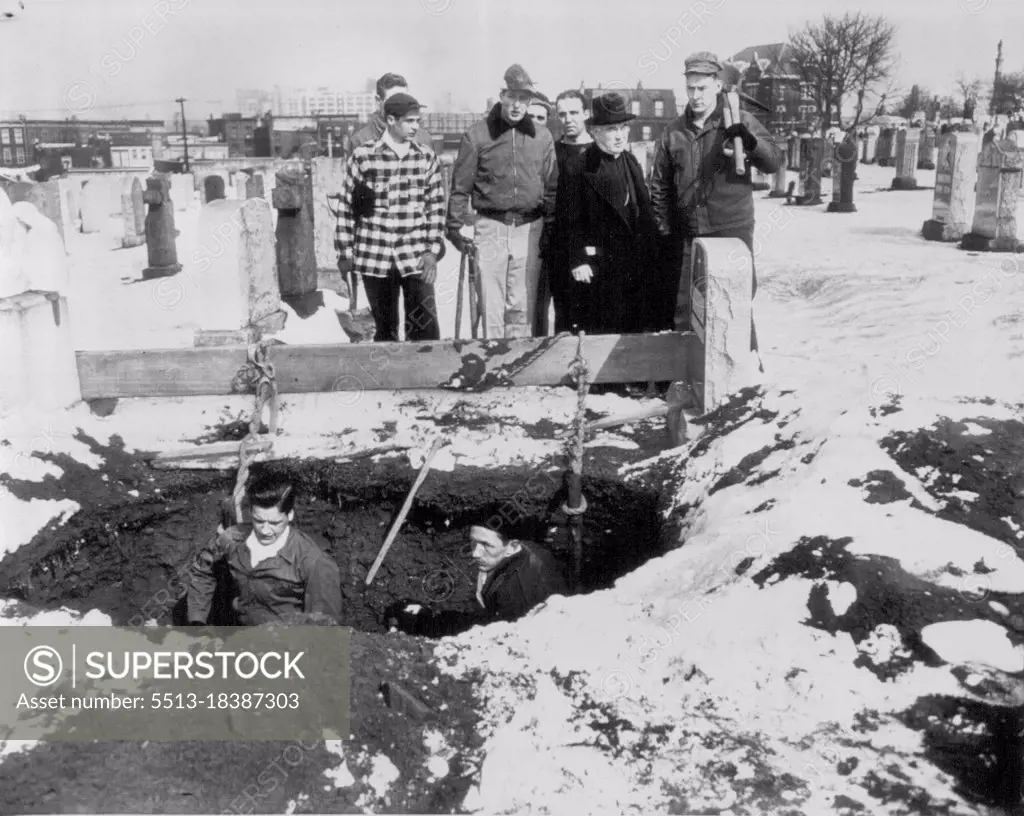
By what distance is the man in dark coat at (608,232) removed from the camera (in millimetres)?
6090

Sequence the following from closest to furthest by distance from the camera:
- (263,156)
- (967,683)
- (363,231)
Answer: (967,683)
(363,231)
(263,156)

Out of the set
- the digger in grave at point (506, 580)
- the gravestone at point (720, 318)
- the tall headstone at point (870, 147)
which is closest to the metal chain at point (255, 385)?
the digger in grave at point (506, 580)

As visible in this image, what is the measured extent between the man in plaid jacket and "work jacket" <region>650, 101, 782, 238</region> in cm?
143

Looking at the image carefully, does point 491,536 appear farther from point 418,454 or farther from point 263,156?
point 263,156

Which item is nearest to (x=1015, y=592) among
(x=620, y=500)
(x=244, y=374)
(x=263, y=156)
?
(x=620, y=500)

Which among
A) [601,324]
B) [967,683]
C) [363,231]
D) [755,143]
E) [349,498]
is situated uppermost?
[755,143]

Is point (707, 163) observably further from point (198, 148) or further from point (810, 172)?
point (198, 148)

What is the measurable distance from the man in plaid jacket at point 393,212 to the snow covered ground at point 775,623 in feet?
3.27

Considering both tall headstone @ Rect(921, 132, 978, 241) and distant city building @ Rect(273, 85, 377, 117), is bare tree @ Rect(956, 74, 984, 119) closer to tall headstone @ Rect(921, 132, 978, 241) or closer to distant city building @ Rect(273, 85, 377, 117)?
tall headstone @ Rect(921, 132, 978, 241)

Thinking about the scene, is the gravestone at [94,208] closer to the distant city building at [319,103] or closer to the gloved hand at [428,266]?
the gloved hand at [428,266]

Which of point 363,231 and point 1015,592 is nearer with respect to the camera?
point 1015,592

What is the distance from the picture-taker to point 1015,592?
3393 millimetres

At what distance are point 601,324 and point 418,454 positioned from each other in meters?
1.49

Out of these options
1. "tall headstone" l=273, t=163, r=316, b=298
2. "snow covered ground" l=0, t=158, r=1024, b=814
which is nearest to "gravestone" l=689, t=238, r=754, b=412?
"snow covered ground" l=0, t=158, r=1024, b=814
